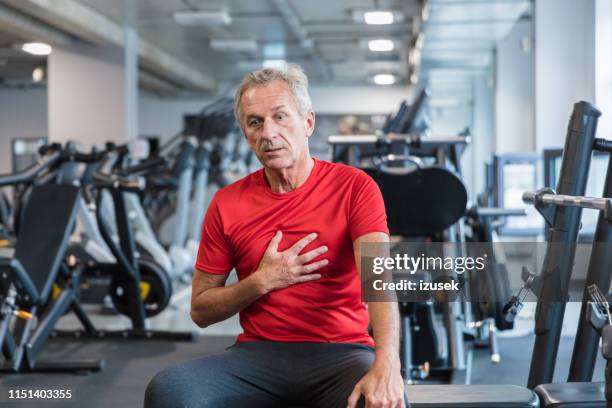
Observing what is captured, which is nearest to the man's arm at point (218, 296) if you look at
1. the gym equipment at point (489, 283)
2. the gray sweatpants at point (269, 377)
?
the gray sweatpants at point (269, 377)

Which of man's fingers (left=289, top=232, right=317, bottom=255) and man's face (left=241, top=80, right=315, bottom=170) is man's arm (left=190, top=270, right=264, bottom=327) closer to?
man's fingers (left=289, top=232, right=317, bottom=255)

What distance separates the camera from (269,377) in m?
1.83

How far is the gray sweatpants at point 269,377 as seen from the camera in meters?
1.74

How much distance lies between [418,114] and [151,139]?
11.2m

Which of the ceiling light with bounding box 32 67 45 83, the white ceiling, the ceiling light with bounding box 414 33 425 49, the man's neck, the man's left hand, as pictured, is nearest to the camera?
the man's left hand

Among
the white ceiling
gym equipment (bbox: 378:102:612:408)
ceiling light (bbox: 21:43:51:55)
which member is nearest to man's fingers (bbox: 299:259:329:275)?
gym equipment (bbox: 378:102:612:408)

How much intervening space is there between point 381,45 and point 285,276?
32.0 feet

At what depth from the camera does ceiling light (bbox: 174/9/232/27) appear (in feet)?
29.3

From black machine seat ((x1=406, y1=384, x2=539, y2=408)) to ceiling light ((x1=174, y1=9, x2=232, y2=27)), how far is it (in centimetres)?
763

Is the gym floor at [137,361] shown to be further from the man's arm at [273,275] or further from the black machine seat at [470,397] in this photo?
the black machine seat at [470,397]

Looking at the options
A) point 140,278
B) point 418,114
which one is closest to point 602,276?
point 418,114

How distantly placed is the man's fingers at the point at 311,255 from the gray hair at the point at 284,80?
35cm

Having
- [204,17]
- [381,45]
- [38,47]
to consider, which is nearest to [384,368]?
[204,17]

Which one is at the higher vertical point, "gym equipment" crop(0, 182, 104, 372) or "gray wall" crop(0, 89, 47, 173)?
"gray wall" crop(0, 89, 47, 173)
